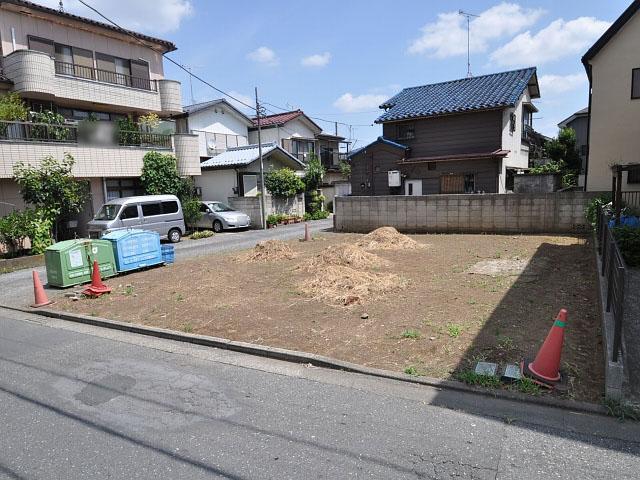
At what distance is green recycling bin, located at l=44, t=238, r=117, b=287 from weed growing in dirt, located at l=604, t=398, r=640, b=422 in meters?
10.0

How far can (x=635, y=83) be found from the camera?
12.6 meters

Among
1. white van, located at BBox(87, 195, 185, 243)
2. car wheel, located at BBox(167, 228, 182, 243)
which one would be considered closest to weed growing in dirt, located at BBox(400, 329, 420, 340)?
white van, located at BBox(87, 195, 185, 243)

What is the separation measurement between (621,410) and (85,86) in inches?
772

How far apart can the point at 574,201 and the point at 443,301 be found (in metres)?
8.40

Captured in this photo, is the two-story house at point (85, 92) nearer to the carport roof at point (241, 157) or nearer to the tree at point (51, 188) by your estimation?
the tree at point (51, 188)

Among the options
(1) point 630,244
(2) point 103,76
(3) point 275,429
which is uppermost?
(2) point 103,76

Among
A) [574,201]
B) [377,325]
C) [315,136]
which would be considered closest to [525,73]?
[574,201]

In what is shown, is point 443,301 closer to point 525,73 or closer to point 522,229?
point 522,229

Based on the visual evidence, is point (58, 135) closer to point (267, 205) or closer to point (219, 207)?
point (219, 207)

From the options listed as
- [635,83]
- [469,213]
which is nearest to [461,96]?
[635,83]

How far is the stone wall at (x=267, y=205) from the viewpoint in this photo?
2061cm

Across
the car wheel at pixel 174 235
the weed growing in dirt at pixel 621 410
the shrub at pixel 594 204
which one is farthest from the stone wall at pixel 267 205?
the weed growing in dirt at pixel 621 410

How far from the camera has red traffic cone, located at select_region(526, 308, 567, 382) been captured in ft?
13.1

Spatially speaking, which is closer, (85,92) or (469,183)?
(85,92)
